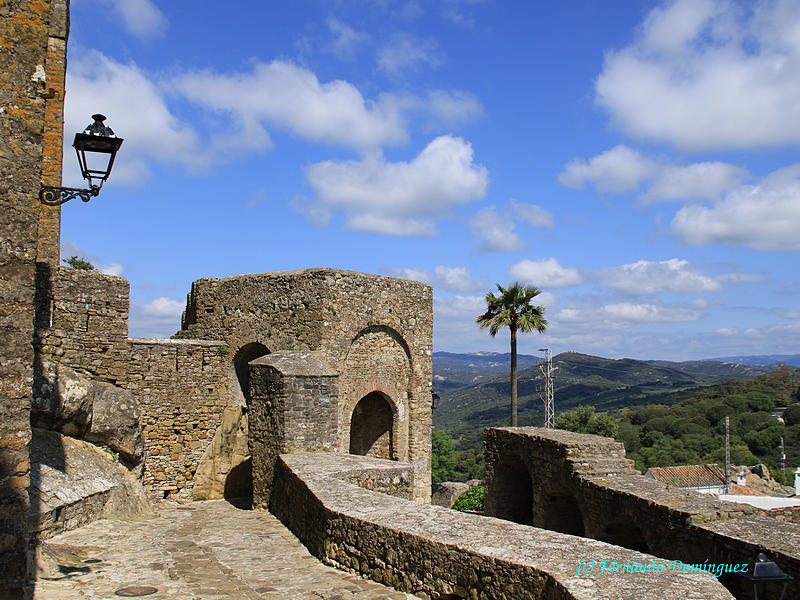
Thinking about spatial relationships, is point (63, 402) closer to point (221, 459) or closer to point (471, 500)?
point (221, 459)

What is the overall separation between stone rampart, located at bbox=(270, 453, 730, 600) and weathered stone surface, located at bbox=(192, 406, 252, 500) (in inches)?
213

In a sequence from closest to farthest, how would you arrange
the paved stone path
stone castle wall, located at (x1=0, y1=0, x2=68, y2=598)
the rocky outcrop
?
stone castle wall, located at (x1=0, y1=0, x2=68, y2=598) < the paved stone path < the rocky outcrop

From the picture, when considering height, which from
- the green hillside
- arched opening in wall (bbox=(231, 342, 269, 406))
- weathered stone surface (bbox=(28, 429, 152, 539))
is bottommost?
the green hillside

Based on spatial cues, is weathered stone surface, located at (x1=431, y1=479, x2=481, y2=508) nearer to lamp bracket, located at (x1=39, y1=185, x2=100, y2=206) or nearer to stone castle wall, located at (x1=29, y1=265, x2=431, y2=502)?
stone castle wall, located at (x1=29, y1=265, x2=431, y2=502)

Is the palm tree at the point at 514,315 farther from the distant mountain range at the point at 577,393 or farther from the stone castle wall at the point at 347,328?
the distant mountain range at the point at 577,393

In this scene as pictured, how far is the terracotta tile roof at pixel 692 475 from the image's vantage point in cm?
3120

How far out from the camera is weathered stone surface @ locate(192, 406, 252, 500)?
12.8 metres

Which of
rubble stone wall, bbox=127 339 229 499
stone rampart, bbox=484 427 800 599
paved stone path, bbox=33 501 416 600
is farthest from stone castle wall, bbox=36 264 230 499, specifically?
stone rampart, bbox=484 427 800 599

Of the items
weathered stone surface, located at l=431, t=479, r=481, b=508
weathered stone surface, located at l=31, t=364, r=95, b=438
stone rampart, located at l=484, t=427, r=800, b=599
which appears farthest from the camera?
weathered stone surface, located at l=431, t=479, r=481, b=508

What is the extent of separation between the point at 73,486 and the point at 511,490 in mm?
9966

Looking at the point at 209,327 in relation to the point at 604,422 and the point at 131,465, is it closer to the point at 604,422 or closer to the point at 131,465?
the point at 131,465

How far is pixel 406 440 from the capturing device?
14781mm

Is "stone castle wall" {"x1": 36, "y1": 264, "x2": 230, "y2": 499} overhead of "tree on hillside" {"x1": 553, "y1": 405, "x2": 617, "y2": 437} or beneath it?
overhead

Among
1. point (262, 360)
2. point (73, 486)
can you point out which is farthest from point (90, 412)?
point (262, 360)
